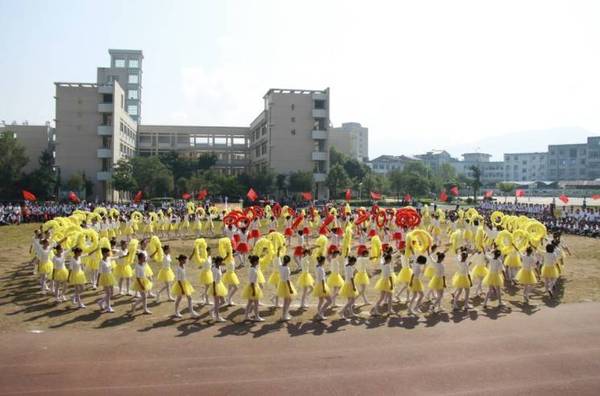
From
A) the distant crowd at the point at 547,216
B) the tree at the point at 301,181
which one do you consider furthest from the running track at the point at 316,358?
the tree at the point at 301,181

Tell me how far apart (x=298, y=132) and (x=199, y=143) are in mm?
21175

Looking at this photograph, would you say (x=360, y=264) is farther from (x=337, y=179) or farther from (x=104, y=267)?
(x=337, y=179)

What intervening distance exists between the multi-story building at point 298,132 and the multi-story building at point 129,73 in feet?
109

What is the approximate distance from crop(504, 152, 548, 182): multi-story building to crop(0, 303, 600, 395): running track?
149 m

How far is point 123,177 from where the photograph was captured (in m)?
53.7

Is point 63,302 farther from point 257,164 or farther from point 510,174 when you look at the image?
point 510,174

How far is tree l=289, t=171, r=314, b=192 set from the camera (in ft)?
196

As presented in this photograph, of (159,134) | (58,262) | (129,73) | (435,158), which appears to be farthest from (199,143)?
(435,158)

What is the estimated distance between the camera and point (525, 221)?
1784cm

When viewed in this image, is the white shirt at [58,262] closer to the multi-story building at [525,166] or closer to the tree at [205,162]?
the tree at [205,162]

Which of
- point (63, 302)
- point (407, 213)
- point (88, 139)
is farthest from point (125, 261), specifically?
point (88, 139)

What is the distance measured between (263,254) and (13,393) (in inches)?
332

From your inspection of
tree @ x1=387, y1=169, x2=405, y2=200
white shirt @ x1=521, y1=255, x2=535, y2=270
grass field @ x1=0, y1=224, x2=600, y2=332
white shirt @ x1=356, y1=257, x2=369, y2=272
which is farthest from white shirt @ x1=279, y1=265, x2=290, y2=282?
tree @ x1=387, y1=169, x2=405, y2=200

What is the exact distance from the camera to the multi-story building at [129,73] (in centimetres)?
8588
